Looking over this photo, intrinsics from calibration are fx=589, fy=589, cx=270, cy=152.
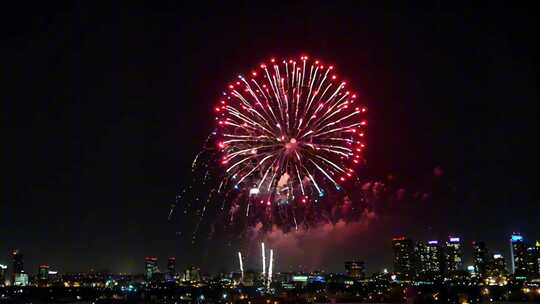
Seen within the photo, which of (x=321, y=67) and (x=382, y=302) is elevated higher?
(x=321, y=67)

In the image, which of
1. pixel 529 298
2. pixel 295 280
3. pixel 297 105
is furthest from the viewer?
pixel 295 280

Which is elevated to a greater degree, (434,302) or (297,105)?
(297,105)

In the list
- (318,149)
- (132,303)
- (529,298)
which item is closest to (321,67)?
(318,149)

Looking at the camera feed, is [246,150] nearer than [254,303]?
Yes

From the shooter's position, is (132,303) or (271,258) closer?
(271,258)

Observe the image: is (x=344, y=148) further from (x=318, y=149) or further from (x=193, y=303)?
(x=193, y=303)

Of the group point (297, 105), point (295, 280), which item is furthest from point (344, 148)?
point (295, 280)

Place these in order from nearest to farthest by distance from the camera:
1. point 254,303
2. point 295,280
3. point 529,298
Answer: point 254,303 < point 529,298 < point 295,280

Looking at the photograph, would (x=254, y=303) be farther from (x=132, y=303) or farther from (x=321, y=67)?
(x=321, y=67)

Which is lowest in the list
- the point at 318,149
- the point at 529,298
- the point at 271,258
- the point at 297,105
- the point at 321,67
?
the point at 529,298
